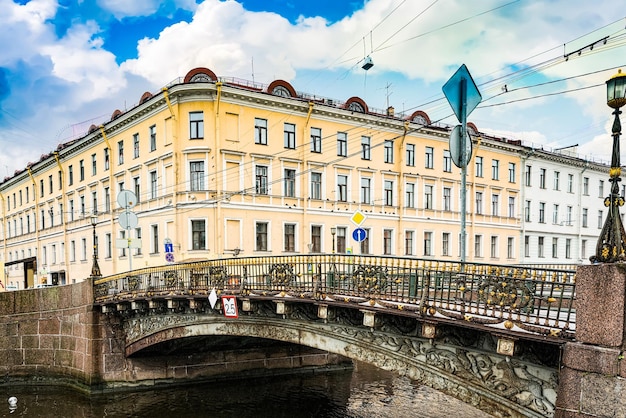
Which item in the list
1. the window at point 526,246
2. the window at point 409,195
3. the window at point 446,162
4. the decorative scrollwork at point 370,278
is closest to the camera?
the decorative scrollwork at point 370,278

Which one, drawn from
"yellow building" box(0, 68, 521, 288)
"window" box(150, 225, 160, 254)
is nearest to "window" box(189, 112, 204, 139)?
"yellow building" box(0, 68, 521, 288)

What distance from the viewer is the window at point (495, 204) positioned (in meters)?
33.6

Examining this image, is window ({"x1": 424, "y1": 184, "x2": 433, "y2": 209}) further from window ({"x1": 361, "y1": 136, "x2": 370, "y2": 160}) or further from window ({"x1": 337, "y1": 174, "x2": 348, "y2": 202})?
window ({"x1": 337, "y1": 174, "x2": 348, "y2": 202})

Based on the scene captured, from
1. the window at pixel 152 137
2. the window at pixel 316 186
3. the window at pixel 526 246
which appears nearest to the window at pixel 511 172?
the window at pixel 526 246

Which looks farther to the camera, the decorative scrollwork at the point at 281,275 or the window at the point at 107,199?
the window at the point at 107,199

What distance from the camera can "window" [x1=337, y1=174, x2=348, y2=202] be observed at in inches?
1054

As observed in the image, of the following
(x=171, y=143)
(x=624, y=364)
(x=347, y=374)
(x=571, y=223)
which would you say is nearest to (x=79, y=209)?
(x=171, y=143)

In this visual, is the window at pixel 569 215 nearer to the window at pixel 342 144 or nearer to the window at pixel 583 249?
the window at pixel 583 249

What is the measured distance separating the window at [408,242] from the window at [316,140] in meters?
8.31

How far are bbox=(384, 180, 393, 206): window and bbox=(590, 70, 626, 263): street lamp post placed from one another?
76.7ft

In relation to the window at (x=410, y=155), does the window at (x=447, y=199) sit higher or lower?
lower

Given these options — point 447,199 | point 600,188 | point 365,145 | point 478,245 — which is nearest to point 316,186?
point 365,145

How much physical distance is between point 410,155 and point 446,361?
23.4 meters

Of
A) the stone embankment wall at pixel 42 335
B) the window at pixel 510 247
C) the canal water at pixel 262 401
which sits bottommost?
the canal water at pixel 262 401
